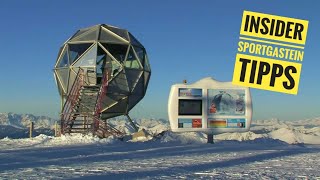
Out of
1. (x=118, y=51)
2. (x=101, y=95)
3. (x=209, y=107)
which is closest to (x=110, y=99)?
(x=101, y=95)

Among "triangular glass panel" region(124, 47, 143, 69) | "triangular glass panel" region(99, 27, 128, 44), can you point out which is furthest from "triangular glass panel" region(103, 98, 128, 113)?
"triangular glass panel" region(99, 27, 128, 44)

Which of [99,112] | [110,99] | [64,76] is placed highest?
[64,76]

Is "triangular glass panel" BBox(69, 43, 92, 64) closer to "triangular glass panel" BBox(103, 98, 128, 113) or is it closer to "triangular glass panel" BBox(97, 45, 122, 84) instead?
"triangular glass panel" BBox(97, 45, 122, 84)

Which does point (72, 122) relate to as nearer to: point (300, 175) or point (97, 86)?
point (97, 86)

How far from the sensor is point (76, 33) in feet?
96.1

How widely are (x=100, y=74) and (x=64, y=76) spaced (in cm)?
258

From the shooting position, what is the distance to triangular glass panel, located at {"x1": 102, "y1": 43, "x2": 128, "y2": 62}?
28062 millimetres

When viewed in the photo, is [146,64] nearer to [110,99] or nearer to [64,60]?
[110,99]

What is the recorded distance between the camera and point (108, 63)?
28125 millimetres

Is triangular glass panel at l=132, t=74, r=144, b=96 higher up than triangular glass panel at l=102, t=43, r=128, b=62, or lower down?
lower down

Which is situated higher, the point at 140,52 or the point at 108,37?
the point at 108,37

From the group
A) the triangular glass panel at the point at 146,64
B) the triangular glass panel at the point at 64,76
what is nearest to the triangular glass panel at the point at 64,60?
the triangular glass panel at the point at 64,76

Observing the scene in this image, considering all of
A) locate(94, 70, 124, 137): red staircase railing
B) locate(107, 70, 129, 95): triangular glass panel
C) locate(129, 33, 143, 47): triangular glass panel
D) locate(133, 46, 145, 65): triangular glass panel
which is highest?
locate(129, 33, 143, 47): triangular glass panel

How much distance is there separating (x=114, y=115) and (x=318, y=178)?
71.3 feet
